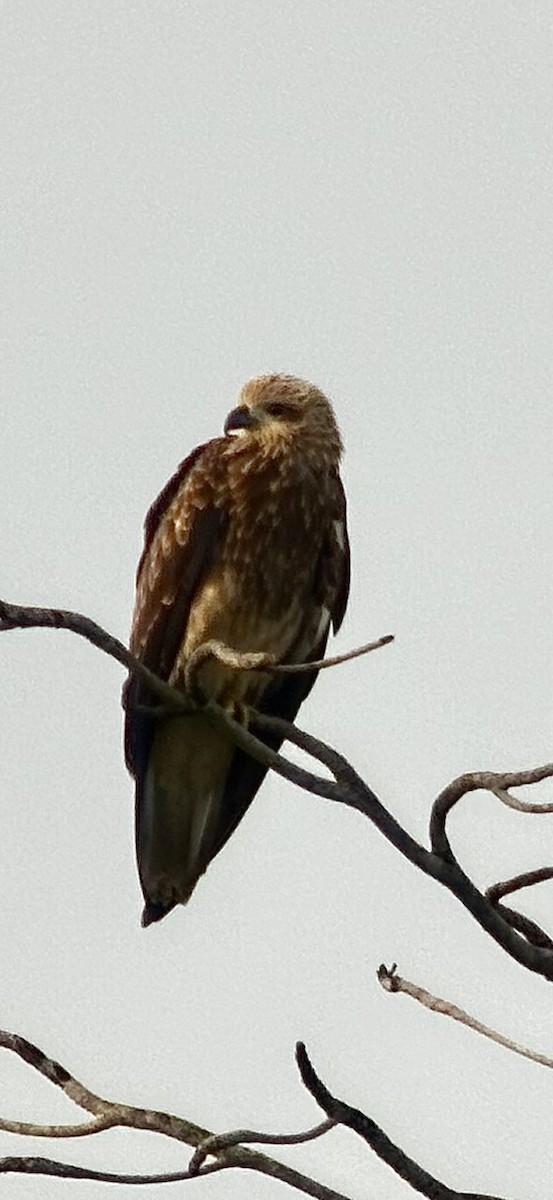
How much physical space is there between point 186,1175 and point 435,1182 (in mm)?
598

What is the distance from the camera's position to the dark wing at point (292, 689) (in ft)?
22.8

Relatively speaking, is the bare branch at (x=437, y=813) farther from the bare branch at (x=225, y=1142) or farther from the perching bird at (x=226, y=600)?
the perching bird at (x=226, y=600)

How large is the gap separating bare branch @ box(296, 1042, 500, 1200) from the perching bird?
257 centimetres

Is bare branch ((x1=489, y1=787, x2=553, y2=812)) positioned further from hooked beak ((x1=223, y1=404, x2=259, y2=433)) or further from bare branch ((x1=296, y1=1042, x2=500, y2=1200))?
hooked beak ((x1=223, y1=404, x2=259, y2=433))

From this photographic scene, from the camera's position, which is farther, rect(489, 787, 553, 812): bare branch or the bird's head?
the bird's head

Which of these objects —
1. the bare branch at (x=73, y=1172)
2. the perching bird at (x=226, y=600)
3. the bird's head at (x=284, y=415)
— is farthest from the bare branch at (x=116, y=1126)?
the bird's head at (x=284, y=415)

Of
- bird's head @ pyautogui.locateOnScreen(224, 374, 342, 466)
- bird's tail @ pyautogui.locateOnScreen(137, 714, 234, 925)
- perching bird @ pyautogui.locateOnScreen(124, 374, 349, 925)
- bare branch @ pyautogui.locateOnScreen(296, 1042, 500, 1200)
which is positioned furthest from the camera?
bird's head @ pyautogui.locateOnScreen(224, 374, 342, 466)

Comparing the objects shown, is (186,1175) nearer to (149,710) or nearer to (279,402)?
(149,710)

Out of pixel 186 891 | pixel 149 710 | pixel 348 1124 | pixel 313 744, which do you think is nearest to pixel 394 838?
pixel 313 744

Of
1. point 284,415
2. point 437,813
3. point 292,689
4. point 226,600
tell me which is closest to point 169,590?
point 226,600

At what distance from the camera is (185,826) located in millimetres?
7258

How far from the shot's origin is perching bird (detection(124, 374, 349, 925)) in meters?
6.75

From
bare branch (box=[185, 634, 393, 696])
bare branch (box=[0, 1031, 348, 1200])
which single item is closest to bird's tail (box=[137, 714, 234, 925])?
bare branch (box=[185, 634, 393, 696])

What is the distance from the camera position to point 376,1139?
421 cm
